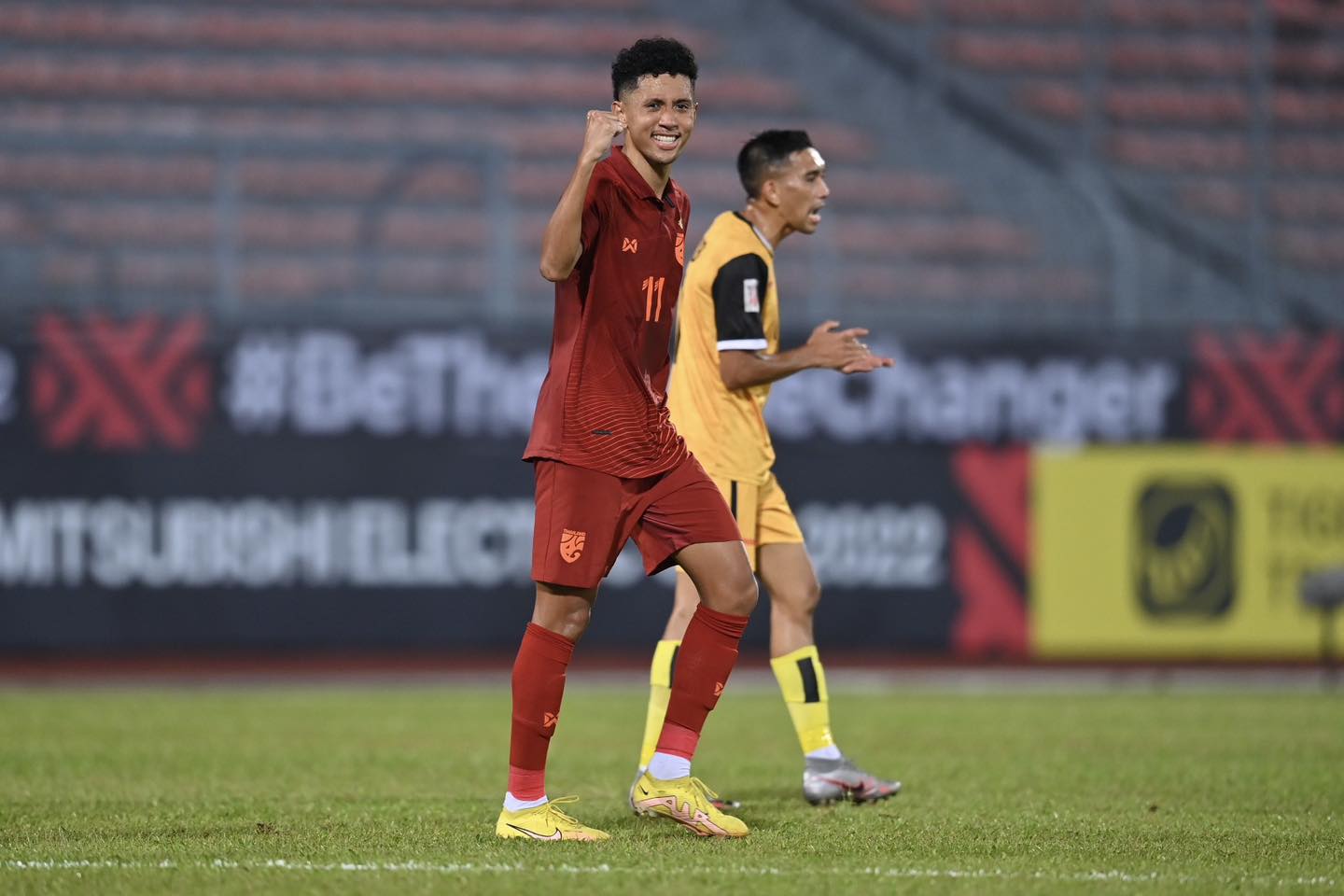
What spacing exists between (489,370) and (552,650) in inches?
264

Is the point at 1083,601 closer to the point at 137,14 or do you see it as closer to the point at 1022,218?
the point at 1022,218

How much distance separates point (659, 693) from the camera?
6.07 meters

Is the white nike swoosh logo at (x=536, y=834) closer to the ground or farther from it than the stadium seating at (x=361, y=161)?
closer to the ground

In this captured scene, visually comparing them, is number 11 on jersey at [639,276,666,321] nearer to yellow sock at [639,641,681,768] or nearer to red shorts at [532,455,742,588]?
red shorts at [532,455,742,588]

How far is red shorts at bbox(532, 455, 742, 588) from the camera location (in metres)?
4.98

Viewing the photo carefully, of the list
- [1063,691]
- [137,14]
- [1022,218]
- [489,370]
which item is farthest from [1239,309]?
[137,14]

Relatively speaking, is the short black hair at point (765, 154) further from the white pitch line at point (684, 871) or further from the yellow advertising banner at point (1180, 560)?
the yellow advertising banner at point (1180, 560)

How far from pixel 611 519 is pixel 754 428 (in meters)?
1.30

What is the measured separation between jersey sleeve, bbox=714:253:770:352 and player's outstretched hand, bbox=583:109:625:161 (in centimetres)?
135

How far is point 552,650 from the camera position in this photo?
5023mm

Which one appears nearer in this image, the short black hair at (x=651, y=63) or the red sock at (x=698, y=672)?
the short black hair at (x=651, y=63)

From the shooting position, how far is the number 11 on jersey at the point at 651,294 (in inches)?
202

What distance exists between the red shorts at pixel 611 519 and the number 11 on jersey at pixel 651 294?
45 cm

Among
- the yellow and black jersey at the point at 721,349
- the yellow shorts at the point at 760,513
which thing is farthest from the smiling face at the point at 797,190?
the yellow shorts at the point at 760,513
